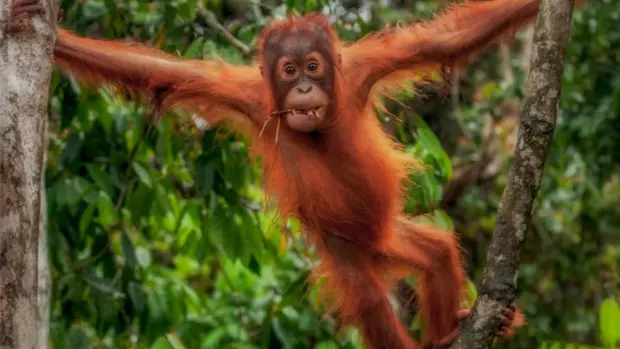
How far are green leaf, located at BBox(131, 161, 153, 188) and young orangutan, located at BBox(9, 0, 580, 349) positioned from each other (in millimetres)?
412

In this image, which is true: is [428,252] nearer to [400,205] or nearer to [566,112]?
[400,205]

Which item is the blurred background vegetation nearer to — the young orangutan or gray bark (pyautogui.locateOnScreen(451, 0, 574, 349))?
the young orangutan

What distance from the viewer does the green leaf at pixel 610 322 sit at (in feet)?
8.79

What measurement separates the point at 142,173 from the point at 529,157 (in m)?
1.97

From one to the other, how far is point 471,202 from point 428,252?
358 centimetres

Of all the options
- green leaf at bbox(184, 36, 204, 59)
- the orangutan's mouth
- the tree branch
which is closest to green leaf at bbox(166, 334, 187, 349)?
the orangutan's mouth

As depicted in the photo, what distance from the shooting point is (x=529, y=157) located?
9.59 feet

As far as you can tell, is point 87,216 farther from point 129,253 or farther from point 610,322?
point 610,322

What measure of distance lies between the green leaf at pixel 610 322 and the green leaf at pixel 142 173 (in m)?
2.19

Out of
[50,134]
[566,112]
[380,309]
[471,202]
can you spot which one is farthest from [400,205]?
[471,202]

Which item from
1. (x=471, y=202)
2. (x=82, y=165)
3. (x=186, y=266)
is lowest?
(x=186, y=266)

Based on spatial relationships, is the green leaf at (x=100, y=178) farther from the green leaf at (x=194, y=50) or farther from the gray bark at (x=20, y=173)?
the gray bark at (x=20, y=173)

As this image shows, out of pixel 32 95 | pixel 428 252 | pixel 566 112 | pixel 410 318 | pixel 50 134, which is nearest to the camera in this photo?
pixel 32 95

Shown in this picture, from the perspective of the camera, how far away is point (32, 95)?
249cm
